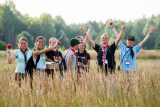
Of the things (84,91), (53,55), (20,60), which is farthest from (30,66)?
(84,91)

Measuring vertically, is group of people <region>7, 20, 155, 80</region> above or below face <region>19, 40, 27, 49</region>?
below

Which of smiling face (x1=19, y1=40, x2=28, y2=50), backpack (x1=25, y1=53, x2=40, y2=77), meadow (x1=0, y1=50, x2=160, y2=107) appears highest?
smiling face (x1=19, y1=40, x2=28, y2=50)

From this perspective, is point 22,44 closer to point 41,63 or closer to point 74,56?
point 41,63

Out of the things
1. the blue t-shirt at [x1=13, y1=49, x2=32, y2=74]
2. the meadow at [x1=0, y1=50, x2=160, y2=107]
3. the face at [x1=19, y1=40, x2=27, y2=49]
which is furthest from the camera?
the face at [x1=19, y1=40, x2=27, y2=49]

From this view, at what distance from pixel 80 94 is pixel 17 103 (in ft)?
3.69

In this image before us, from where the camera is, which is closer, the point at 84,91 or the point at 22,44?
the point at 84,91

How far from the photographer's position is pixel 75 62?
14.0 feet

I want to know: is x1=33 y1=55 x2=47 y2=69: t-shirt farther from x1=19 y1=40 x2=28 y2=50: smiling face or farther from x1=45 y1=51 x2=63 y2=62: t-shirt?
x1=45 y1=51 x2=63 y2=62: t-shirt

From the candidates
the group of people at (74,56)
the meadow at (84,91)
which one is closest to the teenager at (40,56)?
the group of people at (74,56)

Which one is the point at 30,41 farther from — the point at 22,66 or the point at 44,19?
the point at 22,66

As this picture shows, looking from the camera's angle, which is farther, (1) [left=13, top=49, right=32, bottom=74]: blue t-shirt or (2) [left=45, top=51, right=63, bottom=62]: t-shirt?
(2) [left=45, top=51, right=63, bottom=62]: t-shirt

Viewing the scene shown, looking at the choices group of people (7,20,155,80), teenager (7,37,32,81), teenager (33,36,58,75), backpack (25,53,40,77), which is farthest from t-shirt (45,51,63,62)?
backpack (25,53,40,77)

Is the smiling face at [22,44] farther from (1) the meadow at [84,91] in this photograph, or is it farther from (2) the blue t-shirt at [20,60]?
(1) the meadow at [84,91]

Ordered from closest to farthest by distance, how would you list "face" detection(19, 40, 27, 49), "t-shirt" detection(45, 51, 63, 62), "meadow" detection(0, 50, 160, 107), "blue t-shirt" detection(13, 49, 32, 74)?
1. "meadow" detection(0, 50, 160, 107)
2. "blue t-shirt" detection(13, 49, 32, 74)
3. "face" detection(19, 40, 27, 49)
4. "t-shirt" detection(45, 51, 63, 62)
